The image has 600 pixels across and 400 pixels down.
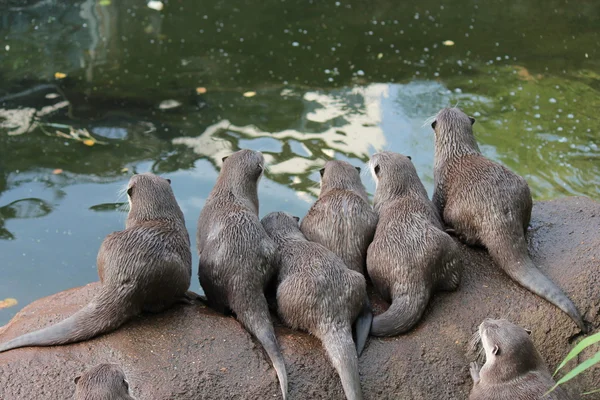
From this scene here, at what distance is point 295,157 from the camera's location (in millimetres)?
5586

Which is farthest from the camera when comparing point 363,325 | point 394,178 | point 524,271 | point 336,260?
point 394,178

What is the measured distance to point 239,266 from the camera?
2920mm

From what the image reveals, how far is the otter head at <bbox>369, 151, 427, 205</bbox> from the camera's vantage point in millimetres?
3416

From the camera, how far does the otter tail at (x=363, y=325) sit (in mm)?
2785

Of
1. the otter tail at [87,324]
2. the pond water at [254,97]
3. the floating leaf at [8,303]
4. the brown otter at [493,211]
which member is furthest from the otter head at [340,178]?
the floating leaf at [8,303]

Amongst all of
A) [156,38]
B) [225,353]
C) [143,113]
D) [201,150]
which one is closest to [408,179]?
[225,353]

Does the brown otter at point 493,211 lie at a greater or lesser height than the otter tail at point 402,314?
greater

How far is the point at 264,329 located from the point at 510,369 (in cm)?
90

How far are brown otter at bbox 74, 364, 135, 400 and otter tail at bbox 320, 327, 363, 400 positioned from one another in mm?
731

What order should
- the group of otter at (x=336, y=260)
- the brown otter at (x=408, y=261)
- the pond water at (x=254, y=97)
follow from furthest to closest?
the pond water at (x=254, y=97) < the brown otter at (x=408, y=261) < the group of otter at (x=336, y=260)

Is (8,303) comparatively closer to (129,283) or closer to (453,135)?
(129,283)

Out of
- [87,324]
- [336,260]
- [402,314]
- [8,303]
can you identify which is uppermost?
[336,260]

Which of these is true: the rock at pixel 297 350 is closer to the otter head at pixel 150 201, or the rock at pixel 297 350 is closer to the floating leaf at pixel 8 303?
the otter head at pixel 150 201

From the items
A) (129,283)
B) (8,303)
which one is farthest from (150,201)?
(8,303)
